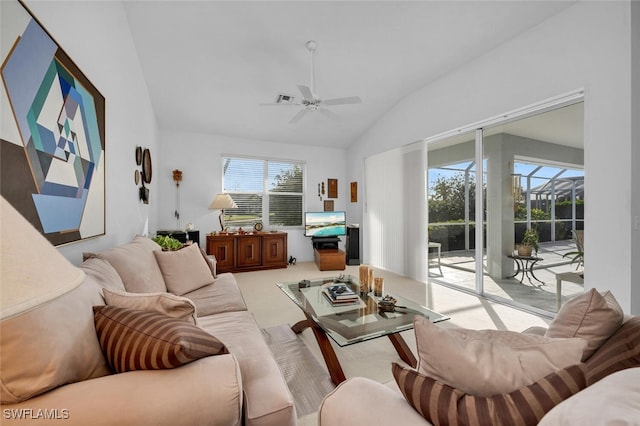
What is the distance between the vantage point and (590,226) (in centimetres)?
236

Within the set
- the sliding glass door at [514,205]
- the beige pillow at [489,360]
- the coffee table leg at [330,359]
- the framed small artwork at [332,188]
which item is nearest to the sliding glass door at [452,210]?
the sliding glass door at [514,205]

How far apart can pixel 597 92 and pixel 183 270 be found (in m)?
3.86

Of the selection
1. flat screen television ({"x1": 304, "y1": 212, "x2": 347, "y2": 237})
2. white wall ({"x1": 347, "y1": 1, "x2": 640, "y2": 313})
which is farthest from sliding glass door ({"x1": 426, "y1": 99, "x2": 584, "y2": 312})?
flat screen television ({"x1": 304, "y1": 212, "x2": 347, "y2": 237})

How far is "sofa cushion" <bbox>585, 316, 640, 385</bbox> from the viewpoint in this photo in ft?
2.59

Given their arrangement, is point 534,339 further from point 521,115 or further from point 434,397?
point 521,115

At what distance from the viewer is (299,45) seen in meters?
3.01

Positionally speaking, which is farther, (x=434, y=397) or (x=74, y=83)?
(x=74, y=83)

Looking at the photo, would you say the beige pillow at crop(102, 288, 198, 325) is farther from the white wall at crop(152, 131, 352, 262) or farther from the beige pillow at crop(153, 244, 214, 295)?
the white wall at crop(152, 131, 352, 262)

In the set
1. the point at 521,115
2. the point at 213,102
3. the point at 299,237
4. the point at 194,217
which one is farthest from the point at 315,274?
the point at 521,115

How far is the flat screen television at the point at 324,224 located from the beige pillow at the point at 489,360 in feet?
15.4

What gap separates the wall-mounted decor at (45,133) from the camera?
1023 millimetres

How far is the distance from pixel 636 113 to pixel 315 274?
4.12m

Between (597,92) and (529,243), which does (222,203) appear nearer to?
(529,243)

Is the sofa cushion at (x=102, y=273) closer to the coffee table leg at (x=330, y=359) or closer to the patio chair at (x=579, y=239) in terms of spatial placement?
the coffee table leg at (x=330, y=359)
